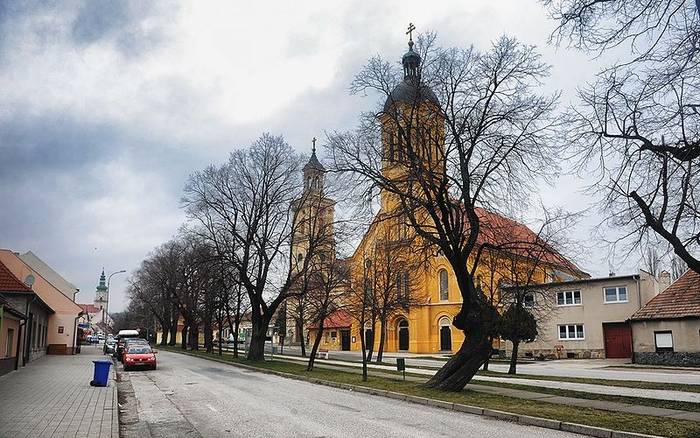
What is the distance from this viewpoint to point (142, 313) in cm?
9231

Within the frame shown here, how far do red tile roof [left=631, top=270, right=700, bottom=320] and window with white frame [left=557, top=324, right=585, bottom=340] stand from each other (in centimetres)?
752

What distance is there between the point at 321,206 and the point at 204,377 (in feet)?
44.2

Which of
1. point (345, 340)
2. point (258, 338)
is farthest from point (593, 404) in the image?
point (345, 340)

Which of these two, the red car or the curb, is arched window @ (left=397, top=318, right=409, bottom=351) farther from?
the curb

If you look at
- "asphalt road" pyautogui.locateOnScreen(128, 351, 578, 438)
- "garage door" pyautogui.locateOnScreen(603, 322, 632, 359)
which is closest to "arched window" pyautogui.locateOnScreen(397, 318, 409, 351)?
"garage door" pyautogui.locateOnScreen(603, 322, 632, 359)

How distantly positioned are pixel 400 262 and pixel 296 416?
12122 millimetres

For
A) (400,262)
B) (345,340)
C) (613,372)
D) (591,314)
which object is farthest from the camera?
(345,340)

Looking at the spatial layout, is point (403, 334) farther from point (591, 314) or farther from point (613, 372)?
point (613, 372)

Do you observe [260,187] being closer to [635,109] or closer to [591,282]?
[591,282]

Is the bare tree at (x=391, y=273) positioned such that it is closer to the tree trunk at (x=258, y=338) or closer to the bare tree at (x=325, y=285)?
the bare tree at (x=325, y=285)

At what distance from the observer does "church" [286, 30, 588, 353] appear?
2056 cm

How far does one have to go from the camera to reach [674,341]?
1374 inches

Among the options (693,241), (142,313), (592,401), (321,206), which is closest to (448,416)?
(592,401)

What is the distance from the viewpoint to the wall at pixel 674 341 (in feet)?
111
